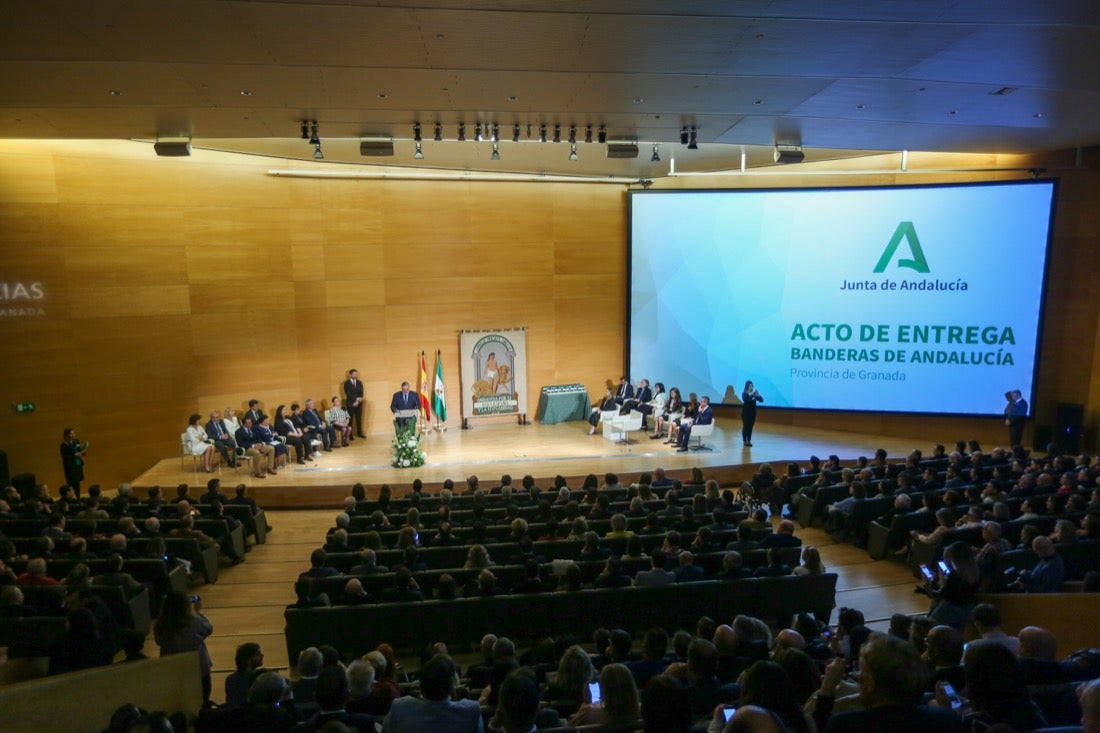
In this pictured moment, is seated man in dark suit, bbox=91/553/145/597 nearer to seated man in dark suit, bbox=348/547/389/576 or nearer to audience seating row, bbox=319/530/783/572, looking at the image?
audience seating row, bbox=319/530/783/572

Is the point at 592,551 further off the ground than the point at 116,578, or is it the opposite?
the point at 592,551

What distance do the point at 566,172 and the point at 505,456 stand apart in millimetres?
6212

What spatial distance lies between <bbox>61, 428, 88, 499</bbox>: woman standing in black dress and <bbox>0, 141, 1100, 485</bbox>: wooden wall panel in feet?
2.53

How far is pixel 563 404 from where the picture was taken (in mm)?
16125

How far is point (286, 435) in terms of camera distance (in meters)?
13.1

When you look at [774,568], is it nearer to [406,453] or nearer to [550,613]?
[550,613]

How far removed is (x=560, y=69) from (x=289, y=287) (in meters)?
8.32

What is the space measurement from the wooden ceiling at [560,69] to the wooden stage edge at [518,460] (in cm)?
521

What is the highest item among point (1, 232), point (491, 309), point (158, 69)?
point (158, 69)

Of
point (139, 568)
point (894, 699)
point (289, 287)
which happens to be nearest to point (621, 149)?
point (289, 287)

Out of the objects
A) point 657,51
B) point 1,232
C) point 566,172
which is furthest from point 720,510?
point 1,232

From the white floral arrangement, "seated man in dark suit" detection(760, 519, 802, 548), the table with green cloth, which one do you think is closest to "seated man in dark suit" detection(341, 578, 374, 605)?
"seated man in dark suit" detection(760, 519, 802, 548)

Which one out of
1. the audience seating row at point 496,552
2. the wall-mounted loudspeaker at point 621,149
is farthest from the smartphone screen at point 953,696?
the wall-mounted loudspeaker at point 621,149

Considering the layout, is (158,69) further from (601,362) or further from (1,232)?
(601,362)
